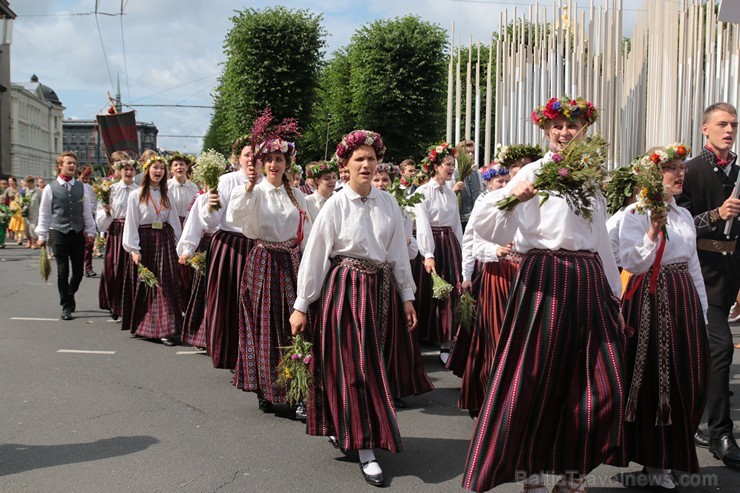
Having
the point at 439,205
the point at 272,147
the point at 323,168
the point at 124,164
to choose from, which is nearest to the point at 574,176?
the point at 272,147

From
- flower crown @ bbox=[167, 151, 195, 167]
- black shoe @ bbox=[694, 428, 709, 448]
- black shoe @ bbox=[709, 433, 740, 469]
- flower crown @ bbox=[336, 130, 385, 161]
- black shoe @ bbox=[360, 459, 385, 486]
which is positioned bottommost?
black shoe @ bbox=[360, 459, 385, 486]

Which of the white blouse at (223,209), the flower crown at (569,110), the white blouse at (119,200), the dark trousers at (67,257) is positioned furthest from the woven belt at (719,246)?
the dark trousers at (67,257)

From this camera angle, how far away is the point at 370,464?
469cm

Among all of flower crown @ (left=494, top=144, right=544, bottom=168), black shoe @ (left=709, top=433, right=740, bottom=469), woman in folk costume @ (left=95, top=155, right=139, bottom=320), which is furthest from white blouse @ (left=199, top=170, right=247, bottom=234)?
black shoe @ (left=709, top=433, right=740, bottom=469)

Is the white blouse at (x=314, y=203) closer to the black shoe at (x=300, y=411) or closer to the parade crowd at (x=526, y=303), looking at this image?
the parade crowd at (x=526, y=303)

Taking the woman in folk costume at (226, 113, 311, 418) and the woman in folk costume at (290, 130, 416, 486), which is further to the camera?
the woman in folk costume at (226, 113, 311, 418)

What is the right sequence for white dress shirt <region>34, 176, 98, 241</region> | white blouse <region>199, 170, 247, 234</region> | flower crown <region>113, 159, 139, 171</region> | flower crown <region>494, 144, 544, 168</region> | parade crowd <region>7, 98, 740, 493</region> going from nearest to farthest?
parade crowd <region>7, 98, 740, 493</region>
flower crown <region>494, 144, 544, 168</region>
white blouse <region>199, 170, 247, 234</region>
white dress shirt <region>34, 176, 98, 241</region>
flower crown <region>113, 159, 139, 171</region>

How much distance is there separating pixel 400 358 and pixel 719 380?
203 cm

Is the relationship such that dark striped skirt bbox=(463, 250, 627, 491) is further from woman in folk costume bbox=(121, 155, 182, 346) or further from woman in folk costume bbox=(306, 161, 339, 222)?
woman in folk costume bbox=(121, 155, 182, 346)

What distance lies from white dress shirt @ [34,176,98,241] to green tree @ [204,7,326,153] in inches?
914

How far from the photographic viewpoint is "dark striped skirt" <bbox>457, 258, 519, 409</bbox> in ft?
19.5

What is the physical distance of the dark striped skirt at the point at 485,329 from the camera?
5.93 metres

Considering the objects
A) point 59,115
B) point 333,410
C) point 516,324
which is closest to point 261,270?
point 333,410

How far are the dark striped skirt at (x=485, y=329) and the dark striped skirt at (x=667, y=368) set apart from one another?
1.45 meters
